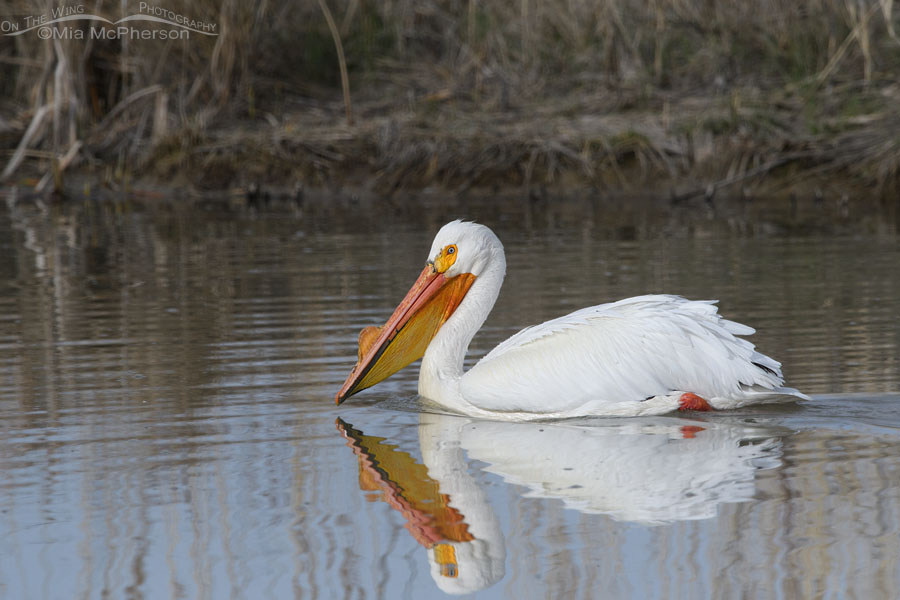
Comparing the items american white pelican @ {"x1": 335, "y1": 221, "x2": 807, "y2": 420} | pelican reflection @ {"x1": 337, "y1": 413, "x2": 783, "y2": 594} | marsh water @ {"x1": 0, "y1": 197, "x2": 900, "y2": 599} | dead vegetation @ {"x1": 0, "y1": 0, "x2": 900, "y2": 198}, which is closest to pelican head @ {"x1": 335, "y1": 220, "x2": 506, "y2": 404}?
marsh water @ {"x1": 0, "y1": 197, "x2": 900, "y2": 599}

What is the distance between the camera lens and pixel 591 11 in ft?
53.8

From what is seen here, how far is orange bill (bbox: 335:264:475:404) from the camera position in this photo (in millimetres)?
5722

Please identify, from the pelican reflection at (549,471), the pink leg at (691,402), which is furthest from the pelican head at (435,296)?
the pink leg at (691,402)

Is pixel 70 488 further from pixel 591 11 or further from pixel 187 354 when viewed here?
pixel 591 11

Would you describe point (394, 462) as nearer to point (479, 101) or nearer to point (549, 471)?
point (549, 471)

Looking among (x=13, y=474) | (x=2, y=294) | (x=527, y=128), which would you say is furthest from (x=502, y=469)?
(x=527, y=128)

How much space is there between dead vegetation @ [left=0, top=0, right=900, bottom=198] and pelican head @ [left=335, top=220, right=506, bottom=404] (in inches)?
357

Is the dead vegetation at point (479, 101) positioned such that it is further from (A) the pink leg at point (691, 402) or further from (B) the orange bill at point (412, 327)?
(A) the pink leg at point (691, 402)

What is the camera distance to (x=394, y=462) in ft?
15.5

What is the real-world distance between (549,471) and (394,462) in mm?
568

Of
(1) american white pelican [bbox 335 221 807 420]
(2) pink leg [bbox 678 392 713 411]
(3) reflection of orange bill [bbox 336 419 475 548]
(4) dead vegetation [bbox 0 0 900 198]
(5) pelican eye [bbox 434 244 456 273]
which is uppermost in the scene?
(4) dead vegetation [bbox 0 0 900 198]

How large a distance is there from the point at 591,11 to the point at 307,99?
379 centimetres

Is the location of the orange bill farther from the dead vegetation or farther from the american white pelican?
the dead vegetation

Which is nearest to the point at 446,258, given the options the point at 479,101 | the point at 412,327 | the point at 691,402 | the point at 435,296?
the point at 435,296
